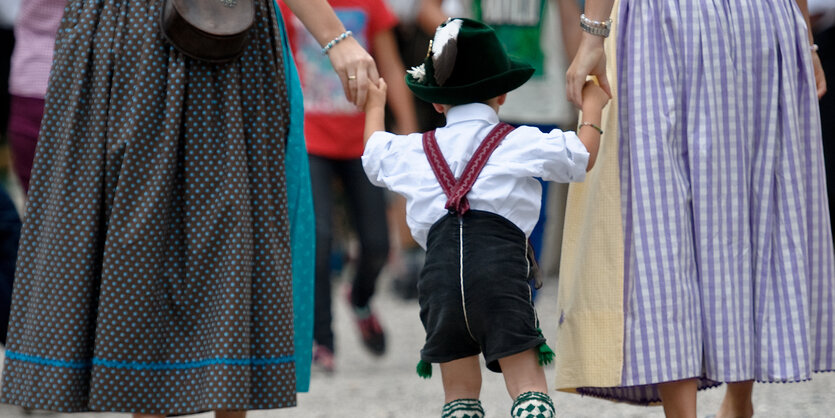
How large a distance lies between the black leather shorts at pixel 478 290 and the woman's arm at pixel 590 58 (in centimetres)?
40

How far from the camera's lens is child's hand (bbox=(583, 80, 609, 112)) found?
326 cm

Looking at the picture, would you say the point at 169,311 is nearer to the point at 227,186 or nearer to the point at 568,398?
the point at 227,186

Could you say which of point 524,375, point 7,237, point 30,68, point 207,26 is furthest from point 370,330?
point 207,26

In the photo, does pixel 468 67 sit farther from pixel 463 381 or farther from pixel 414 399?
pixel 414 399

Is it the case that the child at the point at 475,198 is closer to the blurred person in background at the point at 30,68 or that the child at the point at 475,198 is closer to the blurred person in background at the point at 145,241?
the blurred person in background at the point at 145,241

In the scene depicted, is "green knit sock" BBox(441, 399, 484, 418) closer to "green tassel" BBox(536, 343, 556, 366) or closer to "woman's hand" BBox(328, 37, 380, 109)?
"green tassel" BBox(536, 343, 556, 366)

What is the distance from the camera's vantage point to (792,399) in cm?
450

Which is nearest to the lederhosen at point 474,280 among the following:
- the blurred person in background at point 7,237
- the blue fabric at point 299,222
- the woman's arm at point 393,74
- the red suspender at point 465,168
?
the red suspender at point 465,168

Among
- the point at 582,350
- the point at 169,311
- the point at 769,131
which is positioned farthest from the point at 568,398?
the point at 169,311

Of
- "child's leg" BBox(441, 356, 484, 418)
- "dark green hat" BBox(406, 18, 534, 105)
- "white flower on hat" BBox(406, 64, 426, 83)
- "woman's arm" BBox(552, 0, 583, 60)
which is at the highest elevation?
"dark green hat" BBox(406, 18, 534, 105)

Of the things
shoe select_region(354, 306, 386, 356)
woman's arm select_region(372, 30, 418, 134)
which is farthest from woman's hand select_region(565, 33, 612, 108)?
shoe select_region(354, 306, 386, 356)

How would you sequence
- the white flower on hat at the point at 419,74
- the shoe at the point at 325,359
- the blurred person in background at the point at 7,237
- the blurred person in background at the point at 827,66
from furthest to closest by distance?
1. the shoe at the point at 325,359
2. the blurred person in background at the point at 827,66
3. the blurred person in background at the point at 7,237
4. the white flower on hat at the point at 419,74

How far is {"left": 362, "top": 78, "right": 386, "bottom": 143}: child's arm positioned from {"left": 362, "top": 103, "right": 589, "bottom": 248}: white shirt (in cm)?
3

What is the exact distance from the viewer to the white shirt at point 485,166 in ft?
10.4
